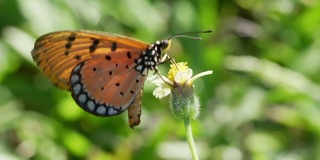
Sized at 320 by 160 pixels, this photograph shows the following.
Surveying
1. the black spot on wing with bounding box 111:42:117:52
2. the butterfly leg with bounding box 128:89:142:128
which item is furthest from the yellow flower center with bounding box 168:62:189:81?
the black spot on wing with bounding box 111:42:117:52

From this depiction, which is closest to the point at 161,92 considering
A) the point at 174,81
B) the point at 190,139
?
the point at 174,81

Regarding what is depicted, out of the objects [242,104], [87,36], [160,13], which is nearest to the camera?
[87,36]

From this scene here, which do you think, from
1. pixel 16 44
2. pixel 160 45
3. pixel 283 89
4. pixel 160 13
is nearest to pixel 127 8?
pixel 160 13

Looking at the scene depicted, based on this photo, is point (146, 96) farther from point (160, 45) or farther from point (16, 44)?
point (160, 45)

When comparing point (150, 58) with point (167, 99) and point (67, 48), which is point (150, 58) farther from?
point (167, 99)

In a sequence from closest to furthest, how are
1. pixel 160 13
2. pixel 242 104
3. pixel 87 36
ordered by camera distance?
pixel 87 36
pixel 242 104
pixel 160 13

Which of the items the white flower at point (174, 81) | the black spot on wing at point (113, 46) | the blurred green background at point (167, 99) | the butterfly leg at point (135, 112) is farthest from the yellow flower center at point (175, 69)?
the blurred green background at point (167, 99)

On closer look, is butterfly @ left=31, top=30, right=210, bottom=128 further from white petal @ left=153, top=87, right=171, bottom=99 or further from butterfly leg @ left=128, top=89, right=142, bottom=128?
white petal @ left=153, top=87, right=171, bottom=99
